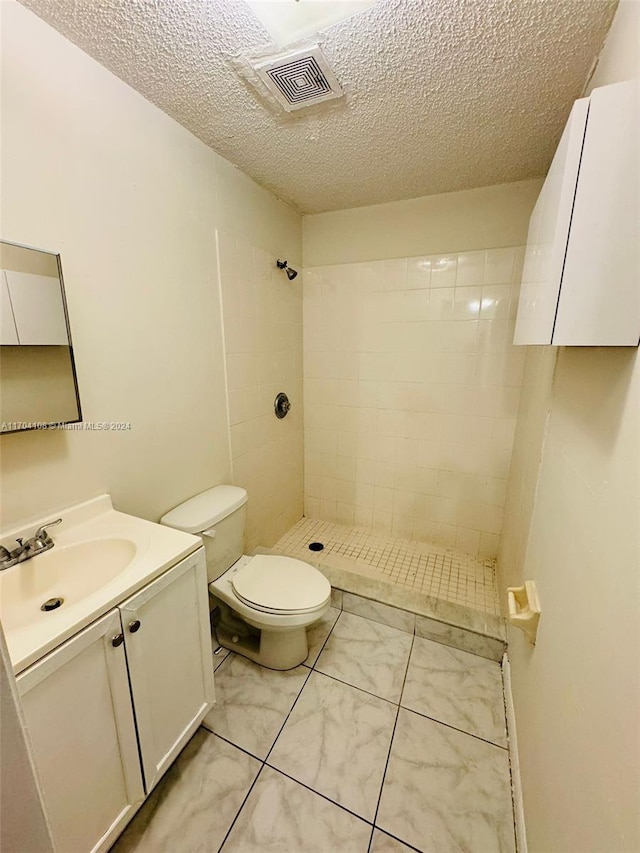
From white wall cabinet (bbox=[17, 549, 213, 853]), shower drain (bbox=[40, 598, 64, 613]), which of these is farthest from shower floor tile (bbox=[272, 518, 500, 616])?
shower drain (bbox=[40, 598, 64, 613])

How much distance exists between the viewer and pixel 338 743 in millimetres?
1231

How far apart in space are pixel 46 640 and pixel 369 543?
1.88m

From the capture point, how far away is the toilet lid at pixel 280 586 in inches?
53.6

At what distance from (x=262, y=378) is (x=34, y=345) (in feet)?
3.71

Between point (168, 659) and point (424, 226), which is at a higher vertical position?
point (424, 226)

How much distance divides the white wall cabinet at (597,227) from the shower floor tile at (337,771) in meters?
1.43

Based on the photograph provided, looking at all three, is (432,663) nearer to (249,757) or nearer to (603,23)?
(249,757)

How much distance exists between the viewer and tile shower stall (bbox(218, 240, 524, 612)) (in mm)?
1850

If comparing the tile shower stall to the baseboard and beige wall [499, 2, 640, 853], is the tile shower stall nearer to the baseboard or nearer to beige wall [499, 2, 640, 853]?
the baseboard

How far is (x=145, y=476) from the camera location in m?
1.34

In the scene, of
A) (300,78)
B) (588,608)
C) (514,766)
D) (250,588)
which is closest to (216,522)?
(250,588)

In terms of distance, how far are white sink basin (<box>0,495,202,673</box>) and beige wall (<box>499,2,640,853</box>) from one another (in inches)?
39.5

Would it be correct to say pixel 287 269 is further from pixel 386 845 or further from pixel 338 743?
pixel 386 845

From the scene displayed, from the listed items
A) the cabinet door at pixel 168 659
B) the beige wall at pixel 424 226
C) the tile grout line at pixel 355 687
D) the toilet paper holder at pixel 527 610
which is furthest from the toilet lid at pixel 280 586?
the beige wall at pixel 424 226
